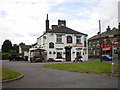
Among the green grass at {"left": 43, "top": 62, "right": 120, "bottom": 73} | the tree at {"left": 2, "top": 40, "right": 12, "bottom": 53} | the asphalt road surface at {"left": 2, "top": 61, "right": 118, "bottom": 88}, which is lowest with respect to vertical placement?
the asphalt road surface at {"left": 2, "top": 61, "right": 118, "bottom": 88}

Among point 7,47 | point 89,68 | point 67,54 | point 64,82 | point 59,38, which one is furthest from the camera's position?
point 7,47

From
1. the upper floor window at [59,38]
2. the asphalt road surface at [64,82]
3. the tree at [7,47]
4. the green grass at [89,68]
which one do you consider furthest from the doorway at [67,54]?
the tree at [7,47]

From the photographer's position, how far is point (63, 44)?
4144 centimetres

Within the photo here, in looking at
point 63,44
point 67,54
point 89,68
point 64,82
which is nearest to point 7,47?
point 63,44

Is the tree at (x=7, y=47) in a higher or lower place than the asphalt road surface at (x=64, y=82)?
higher

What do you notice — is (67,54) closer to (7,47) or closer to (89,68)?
(89,68)

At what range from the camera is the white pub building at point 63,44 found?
40.5 meters

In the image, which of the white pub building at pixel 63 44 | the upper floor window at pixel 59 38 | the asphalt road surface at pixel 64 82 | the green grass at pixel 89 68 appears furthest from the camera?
the upper floor window at pixel 59 38

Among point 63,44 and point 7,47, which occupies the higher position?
point 7,47

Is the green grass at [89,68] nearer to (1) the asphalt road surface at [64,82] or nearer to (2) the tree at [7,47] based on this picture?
(1) the asphalt road surface at [64,82]

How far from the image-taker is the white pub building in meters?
40.5

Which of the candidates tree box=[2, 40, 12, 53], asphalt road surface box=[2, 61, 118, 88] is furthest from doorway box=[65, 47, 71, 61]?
tree box=[2, 40, 12, 53]

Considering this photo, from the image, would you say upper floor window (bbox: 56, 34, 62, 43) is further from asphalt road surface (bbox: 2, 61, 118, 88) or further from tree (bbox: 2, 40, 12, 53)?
tree (bbox: 2, 40, 12, 53)

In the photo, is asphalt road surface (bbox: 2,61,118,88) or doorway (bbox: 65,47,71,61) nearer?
asphalt road surface (bbox: 2,61,118,88)
